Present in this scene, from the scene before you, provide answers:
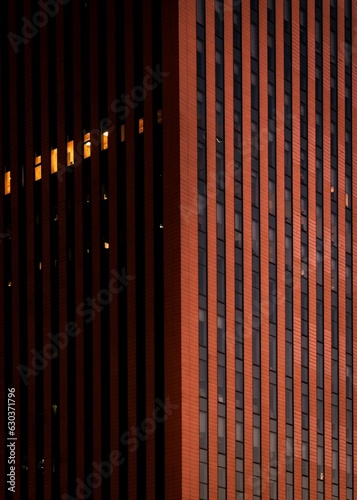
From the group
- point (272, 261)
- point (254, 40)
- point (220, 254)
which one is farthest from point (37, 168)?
point (272, 261)

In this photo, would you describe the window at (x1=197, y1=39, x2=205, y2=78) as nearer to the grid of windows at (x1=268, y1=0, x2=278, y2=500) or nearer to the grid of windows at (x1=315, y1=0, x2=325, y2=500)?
the grid of windows at (x1=268, y1=0, x2=278, y2=500)

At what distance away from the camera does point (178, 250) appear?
91.1 meters

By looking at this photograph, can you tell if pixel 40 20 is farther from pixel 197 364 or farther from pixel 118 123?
pixel 197 364

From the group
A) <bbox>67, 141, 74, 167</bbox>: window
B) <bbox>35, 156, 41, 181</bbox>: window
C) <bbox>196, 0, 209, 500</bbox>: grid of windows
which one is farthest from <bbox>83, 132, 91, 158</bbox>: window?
<bbox>196, 0, 209, 500</bbox>: grid of windows

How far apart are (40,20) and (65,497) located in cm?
3766

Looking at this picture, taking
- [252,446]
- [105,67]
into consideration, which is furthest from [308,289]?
[105,67]

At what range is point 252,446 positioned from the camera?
95.4 m

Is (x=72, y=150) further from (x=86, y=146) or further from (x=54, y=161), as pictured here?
(x=54, y=161)

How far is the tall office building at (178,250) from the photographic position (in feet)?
302

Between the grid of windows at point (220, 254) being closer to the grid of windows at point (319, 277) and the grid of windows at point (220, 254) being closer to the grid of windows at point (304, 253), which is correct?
the grid of windows at point (304, 253)

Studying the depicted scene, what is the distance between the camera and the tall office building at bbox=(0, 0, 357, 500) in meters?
91.9

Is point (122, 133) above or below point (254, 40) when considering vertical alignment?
below

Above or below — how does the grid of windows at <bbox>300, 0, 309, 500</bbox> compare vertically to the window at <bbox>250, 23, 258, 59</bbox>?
below

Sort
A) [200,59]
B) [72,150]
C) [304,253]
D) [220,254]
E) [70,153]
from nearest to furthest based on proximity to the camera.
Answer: [220,254] → [200,59] → [72,150] → [70,153] → [304,253]
